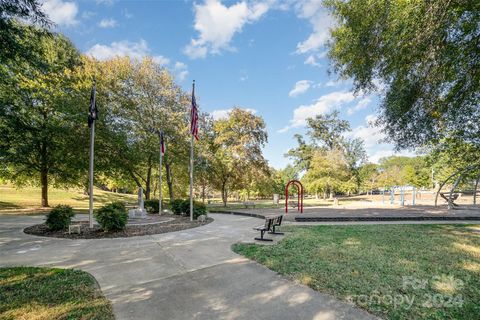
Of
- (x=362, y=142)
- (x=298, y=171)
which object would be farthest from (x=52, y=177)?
(x=362, y=142)

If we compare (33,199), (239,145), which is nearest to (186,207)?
(239,145)

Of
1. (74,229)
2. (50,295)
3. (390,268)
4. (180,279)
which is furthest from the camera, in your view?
(74,229)

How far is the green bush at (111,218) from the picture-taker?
357 inches

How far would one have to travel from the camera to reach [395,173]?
56625 millimetres

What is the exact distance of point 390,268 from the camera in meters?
4.96

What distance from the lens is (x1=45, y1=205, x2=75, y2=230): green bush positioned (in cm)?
947

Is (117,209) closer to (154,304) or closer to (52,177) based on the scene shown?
(154,304)

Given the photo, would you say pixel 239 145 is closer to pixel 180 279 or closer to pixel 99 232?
pixel 99 232

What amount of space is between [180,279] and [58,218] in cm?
792

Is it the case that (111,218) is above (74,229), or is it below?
above

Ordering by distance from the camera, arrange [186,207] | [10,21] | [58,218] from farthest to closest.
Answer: [186,207] → [58,218] → [10,21]

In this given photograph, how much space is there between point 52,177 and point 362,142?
4766cm

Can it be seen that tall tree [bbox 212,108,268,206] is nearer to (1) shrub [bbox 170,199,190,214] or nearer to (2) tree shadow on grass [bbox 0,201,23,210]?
(1) shrub [bbox 170,199,190,214]

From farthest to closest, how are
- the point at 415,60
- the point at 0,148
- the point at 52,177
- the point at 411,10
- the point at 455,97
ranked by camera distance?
the point at 52,177 → the point at 0,148 → the point at 455,97 → the point at 415,60 → the point at 411,10
